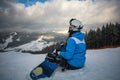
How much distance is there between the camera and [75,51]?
179 inches

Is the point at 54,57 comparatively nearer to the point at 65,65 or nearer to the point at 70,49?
the point at 65,65

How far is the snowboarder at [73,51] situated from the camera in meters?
4.31

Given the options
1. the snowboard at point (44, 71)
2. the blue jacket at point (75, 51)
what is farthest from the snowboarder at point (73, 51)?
the snowboard at point (44, 71)

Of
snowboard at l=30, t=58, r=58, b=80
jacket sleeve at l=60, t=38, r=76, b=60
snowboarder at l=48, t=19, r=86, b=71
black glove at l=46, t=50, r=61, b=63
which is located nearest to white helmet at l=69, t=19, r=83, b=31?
snowboarder at l=48, t=19, r=86, b=71

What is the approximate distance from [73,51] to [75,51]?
0.24 meters

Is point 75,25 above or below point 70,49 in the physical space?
above

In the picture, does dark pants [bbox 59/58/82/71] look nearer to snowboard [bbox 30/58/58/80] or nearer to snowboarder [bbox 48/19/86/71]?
snowboarder [bbox 48/19/86/71]

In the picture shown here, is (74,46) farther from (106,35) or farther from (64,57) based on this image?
(106,35)

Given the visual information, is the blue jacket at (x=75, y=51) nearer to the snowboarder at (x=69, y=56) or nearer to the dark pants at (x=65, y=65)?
the snowboarder at (x=69, y=56)

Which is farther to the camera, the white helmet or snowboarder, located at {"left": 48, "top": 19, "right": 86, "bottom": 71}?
the white helmet

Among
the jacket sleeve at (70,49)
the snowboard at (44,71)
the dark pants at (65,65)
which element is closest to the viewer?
the jacket sleeve at (70,49)

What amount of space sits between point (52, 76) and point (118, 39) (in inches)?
1500

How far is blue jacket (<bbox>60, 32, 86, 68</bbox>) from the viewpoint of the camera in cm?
430

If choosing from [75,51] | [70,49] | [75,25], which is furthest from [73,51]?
[75,25]
